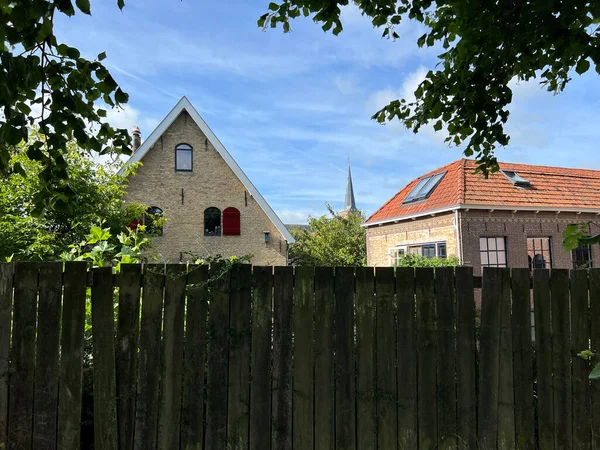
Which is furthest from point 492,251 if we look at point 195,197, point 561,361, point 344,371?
point 344,371

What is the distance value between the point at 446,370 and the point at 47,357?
2.41 metres

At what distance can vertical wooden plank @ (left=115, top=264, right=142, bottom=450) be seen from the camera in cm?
235

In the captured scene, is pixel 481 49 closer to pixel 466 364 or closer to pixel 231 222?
pixel 466 364

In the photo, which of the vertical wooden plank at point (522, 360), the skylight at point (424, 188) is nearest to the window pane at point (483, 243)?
the skylight at point (424, 188)

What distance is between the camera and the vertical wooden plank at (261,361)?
2434 mm

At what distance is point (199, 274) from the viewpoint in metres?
2.46

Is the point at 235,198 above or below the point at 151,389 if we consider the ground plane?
above

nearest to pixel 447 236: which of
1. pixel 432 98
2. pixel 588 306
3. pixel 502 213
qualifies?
pixel 502 213

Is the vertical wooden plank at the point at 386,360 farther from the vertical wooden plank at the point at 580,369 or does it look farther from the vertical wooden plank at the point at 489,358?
the vertical wooden plank at the point at 580,369

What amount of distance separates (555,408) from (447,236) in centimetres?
1240

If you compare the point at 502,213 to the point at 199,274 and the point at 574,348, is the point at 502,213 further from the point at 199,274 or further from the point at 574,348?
the point at 199,274

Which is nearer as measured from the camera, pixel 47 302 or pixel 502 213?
pixel 47 302

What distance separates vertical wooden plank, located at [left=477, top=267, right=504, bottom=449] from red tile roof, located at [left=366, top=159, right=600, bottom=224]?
11.8 m

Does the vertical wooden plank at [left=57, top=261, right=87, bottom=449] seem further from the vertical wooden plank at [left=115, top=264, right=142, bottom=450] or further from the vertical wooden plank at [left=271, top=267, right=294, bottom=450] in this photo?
the vertical wooden plank at [left=271, top=267, right=294, bottom=450]
